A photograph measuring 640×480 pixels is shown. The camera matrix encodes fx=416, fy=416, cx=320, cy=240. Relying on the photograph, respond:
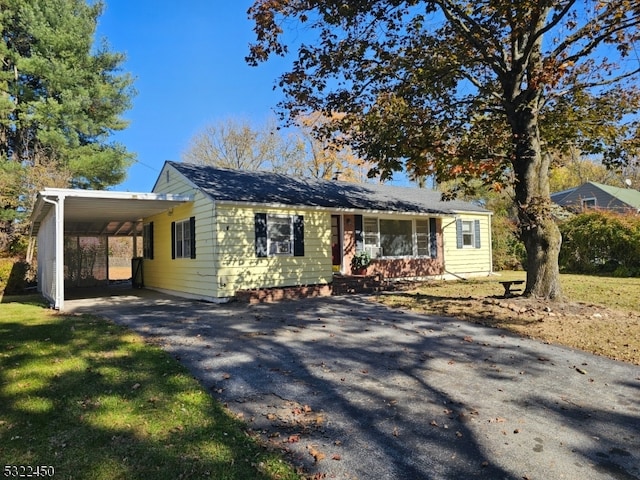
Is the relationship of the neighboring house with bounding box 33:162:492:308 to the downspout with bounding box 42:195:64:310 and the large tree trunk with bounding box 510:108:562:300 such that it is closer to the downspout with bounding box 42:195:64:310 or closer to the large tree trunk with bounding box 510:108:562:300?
the downspout with bounding box 42:195:64:310

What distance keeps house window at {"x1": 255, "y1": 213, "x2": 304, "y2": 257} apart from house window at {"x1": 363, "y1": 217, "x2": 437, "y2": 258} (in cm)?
344

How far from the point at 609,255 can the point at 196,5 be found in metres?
19.0

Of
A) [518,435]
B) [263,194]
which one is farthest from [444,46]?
[518,435]

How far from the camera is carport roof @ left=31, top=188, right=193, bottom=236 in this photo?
9.59 m

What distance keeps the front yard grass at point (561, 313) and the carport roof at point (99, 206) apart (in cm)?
662

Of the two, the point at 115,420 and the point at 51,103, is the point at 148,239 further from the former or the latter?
the point at 115,420

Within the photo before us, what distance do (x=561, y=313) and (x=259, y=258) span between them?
7113 mm

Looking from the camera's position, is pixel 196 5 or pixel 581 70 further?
pixel 196 5

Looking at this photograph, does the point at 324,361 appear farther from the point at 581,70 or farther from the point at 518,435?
the point at 581,70

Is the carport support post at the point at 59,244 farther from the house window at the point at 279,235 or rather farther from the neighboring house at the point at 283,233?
the house window at the point at 279,235

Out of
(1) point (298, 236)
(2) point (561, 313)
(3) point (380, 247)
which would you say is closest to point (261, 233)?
(1) point (298, 236)

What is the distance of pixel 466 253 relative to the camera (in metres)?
17.7

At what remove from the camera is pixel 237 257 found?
10.8m

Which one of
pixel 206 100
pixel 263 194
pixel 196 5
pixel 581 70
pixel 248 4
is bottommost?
pixel 263 194
